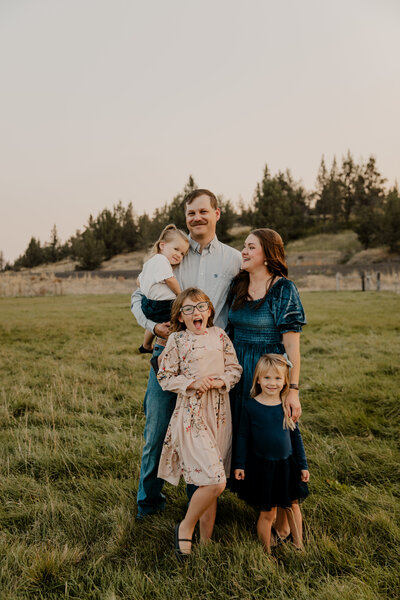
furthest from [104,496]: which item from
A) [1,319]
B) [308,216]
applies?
[308,216]

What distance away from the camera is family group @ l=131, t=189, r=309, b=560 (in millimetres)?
2885

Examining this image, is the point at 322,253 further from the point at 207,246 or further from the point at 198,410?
the point at 198,410

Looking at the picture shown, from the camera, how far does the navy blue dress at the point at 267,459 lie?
9.45 feet

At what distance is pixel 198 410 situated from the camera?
9.55 feet

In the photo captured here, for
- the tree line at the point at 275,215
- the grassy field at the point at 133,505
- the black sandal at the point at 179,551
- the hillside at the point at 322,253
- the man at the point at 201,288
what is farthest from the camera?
the tree line at the point at 275,215

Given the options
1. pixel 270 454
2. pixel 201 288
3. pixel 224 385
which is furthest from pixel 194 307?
pixel 270 454

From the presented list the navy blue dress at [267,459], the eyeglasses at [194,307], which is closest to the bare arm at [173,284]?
the eyeglasses at [194,307]

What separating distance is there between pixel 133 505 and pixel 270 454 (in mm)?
1318

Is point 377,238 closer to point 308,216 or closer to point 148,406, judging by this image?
point 308,216

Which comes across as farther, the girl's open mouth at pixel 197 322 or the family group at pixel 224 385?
the girl's open mouth at pixel 197 322

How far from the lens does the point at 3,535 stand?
119 inches

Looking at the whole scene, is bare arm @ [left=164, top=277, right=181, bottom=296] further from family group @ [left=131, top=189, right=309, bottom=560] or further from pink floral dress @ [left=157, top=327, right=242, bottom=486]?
pink floral dress @ [left=157, top=327, right=242, bottom=486]

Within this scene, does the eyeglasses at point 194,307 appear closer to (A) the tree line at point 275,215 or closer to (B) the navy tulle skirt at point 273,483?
(B) the navy tulle skirt at point 273,483

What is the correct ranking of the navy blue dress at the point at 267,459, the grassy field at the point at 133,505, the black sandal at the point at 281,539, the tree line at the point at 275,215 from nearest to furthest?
the grassy field at the point at 133,505 → the navy blue dress at the point at 267,459 → the black sandal at the point at 281,539 → the tree line at the point at 275,215
